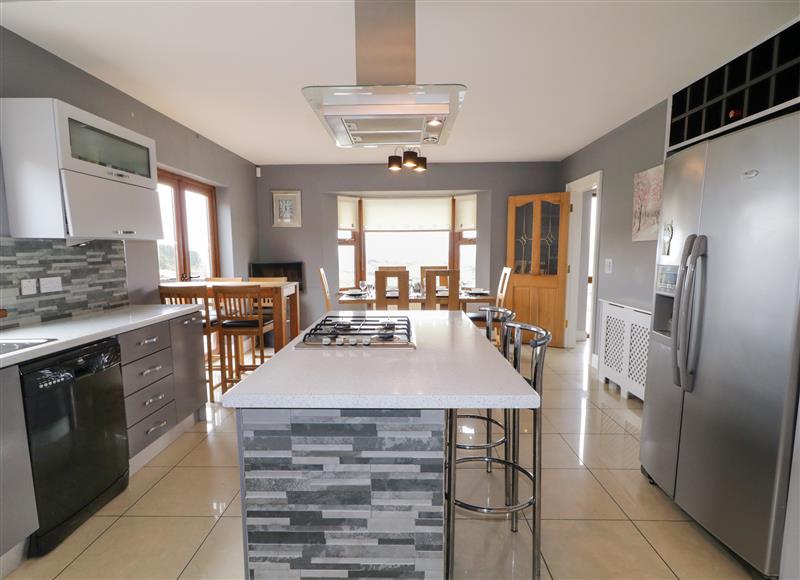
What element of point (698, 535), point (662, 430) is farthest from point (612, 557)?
point (662, 430)

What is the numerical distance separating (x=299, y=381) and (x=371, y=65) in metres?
1.30

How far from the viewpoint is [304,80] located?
9.09 ft

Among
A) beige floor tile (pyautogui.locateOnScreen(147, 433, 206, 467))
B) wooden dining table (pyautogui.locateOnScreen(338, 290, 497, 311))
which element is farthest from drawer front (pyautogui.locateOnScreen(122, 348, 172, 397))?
wooden dining table (pyautogui.locateOnScreen(338, 290, 497, 311))

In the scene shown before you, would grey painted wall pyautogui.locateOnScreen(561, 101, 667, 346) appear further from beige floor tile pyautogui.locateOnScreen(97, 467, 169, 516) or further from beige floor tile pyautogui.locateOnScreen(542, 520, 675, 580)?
beige floor tile pyautogui.locateOnScreen(97, 467, 169, 516)

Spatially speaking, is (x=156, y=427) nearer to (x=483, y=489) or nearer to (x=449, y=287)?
(x=483, y=489)

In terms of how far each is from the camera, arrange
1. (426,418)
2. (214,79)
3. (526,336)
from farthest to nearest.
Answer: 1. (526,336)
2. (214,79)
3. (426,418)

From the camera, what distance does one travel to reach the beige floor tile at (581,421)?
2896mm

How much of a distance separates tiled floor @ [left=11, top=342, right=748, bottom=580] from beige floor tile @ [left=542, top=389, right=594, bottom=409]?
60 cm

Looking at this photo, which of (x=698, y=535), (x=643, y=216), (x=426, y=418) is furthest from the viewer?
(x=643, y=216)

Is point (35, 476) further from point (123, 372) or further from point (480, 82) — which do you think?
point (480, 82)

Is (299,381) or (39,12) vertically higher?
(39,12)

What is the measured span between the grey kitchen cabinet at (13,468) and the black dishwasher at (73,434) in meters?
0.03

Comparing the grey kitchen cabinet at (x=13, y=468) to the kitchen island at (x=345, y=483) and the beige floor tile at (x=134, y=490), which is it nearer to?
the beige floor tile at (x=134, y=490)

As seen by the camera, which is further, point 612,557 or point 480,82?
point 480,82
